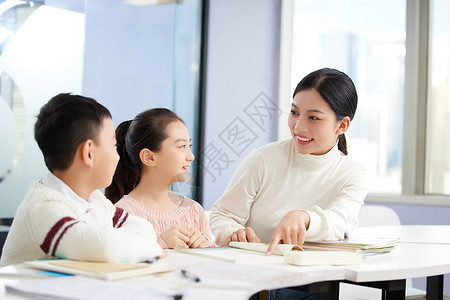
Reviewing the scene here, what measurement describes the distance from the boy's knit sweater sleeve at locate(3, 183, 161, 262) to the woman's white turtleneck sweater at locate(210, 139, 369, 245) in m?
0.64

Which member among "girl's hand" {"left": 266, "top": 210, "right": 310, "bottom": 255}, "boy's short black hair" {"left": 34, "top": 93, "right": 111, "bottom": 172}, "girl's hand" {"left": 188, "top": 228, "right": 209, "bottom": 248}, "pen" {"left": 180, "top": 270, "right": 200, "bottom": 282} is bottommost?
"girl's hand" {"left": 188, "top": 228, "right": 209, "bottom": 248}

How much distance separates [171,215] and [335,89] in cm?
62

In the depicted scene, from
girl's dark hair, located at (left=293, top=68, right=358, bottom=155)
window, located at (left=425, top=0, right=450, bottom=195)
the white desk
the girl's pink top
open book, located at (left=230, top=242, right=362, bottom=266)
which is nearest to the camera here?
the white desk

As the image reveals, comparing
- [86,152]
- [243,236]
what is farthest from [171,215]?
[86,152]

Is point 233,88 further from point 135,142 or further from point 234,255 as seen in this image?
point 234,255

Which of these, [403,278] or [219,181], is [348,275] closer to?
[403,278]

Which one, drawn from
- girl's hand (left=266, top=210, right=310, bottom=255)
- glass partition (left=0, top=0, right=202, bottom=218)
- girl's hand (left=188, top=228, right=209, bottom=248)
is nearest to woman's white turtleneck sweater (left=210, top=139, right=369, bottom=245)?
girl's hand (left=188, top=228, right=209, bottom=248)

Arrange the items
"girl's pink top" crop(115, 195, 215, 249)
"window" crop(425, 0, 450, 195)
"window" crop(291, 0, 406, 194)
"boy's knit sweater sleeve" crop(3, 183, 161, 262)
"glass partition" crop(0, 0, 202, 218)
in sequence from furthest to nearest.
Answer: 1. "window" crop(291, 0, 406, 194)
2. "window" crop(425, 0, 450, 195)
3. "glass partition" crop(0, 0, 202, 218)
4. "girl's pink top" crop(115, 195, 215, 249)
5. "boy's knit sweater sleeve" crop(3, 183, 161, 262)

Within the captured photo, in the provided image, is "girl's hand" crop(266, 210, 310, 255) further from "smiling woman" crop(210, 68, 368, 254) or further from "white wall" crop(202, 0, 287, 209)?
"white wall" crop(202, 0, 287, 209)

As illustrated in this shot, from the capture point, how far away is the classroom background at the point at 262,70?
10.6 ft

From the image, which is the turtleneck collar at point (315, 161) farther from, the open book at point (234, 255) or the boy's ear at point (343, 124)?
the open book at point (234, 255)

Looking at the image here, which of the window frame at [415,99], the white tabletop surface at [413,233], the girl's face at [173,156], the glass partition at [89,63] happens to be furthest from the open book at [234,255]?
the window frame at [415,99]

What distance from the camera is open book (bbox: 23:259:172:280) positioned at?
3.13 feet

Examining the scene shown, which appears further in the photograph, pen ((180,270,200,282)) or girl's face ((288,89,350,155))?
girl's face ((288,89,350,155))
